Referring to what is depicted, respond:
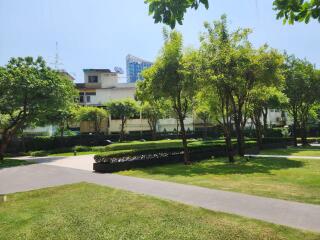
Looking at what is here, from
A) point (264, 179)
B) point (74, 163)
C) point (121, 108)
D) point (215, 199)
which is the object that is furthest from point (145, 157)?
point (121, 108)

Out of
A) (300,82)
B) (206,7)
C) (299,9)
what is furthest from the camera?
(300,82)

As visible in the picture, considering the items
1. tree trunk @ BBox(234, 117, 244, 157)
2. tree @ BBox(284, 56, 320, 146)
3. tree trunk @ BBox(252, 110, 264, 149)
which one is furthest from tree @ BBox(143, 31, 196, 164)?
tree @ BBox(284, 56, 320, 146)

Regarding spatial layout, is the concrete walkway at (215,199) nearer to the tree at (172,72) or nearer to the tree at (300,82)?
the tree at (172,72)

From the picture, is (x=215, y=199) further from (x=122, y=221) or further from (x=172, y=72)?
(x=172, y=72)

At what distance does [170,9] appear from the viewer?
15.3ft

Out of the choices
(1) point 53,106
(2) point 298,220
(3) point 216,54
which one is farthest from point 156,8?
(1) point 53,106

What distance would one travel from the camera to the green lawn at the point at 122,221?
704 cm

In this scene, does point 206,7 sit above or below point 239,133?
above

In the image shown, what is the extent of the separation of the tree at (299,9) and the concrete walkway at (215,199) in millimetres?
4392

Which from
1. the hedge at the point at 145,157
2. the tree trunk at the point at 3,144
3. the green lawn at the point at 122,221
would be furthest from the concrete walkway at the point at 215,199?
the tree trunk at the point at 3,144

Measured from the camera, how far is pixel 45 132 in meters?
56.7

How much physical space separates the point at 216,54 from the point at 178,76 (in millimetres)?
3299

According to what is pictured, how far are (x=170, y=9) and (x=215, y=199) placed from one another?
6955 mm

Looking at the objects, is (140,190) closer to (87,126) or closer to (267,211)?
(267,211)
